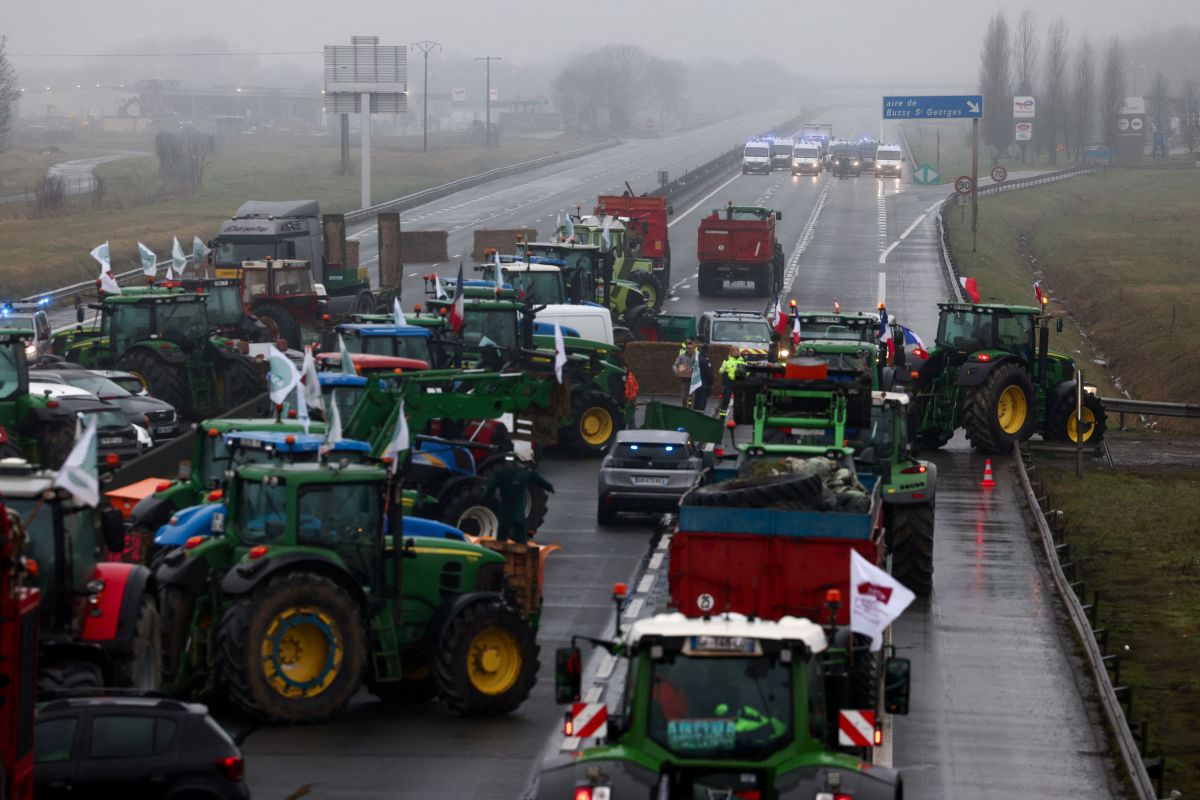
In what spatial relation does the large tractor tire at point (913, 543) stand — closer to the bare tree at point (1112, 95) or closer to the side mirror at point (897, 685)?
the side mirror at point (897, 685)

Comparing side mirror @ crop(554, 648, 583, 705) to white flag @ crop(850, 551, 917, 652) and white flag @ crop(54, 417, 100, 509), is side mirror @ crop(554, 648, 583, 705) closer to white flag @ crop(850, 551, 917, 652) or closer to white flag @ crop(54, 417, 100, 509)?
white flag @ crop(850, 551, 917, 652)

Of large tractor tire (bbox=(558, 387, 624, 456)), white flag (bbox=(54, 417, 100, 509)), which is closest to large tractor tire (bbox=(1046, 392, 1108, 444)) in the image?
large tractor tire (bbox=(558, 387, 624, 456))

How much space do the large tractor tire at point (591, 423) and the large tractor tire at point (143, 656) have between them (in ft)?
59.6

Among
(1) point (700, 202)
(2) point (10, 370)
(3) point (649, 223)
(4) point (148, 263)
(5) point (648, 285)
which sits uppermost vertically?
(1) point (700, 202)

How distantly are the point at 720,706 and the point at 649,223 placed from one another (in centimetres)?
5050

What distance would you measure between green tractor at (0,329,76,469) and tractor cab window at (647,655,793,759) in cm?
1825

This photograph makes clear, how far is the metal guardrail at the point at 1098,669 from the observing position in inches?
610

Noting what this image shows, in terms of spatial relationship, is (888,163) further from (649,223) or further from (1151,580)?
(1151,580)

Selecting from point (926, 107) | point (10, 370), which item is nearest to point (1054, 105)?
point (926, 107)

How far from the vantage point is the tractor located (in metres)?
14.1

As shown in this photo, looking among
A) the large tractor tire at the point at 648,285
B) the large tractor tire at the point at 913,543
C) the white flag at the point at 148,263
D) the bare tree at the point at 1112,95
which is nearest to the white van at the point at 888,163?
the bare tree at the point at 1112,95

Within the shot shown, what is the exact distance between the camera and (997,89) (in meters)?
147

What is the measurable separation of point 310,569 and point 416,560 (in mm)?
1380

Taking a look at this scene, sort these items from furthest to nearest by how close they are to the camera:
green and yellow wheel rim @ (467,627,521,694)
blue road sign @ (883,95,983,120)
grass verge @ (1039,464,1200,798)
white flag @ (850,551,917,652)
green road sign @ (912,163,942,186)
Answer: green road sign @ (912,163,942,186) < blue road sign @ (883,95,983,120) < grass verge @ (1039,464,1200,798) < green and yellow wheel rim @ (467,627,521,694) < white flag @ (850,551,917,652)
